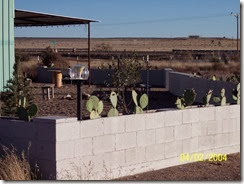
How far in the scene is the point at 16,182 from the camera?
712 cm

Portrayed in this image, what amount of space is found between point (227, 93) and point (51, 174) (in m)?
9.12

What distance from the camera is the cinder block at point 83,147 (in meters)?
7.58

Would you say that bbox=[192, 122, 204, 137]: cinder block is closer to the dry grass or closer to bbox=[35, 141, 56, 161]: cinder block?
bbox=[35, 141, 56, 161]: cinder block

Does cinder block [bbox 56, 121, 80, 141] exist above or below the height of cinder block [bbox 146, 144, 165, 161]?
above

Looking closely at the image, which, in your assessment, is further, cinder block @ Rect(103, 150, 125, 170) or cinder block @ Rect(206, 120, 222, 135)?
cinder block @ Rect(206, 120, 222, 135)

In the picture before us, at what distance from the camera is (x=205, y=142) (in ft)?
31.2

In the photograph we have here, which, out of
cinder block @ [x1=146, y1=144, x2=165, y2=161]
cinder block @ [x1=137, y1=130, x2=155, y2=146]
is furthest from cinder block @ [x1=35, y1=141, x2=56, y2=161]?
cinder block @ [x1=146, y1=144, x2=165, y2=161]

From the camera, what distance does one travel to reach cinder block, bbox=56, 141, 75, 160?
24.2 feet

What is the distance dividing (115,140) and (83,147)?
1.89 ft

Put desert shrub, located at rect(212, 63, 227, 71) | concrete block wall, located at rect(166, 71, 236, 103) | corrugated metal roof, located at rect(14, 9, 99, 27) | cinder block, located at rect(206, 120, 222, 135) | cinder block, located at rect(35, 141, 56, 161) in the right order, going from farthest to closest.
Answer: desert shrub, located at rect(212, 63, 227, 71), corrugated metal roof, located at rect(14, 9, 99, 27), concrete block wall, located at rect(166, 71, 236, 103), cinder block, located at rect(206, 120, 222, 135), cinder block, located at rect(35, 141, 56, 161)

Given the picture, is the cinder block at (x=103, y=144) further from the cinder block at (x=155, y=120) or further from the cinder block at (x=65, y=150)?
the cinder block at (x=155, y=120)

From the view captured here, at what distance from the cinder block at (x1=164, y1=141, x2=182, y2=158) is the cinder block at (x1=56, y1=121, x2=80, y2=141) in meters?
1.76

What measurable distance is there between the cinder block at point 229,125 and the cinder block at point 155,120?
1610 millimetres

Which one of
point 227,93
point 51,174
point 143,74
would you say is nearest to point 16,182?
point 51,174
